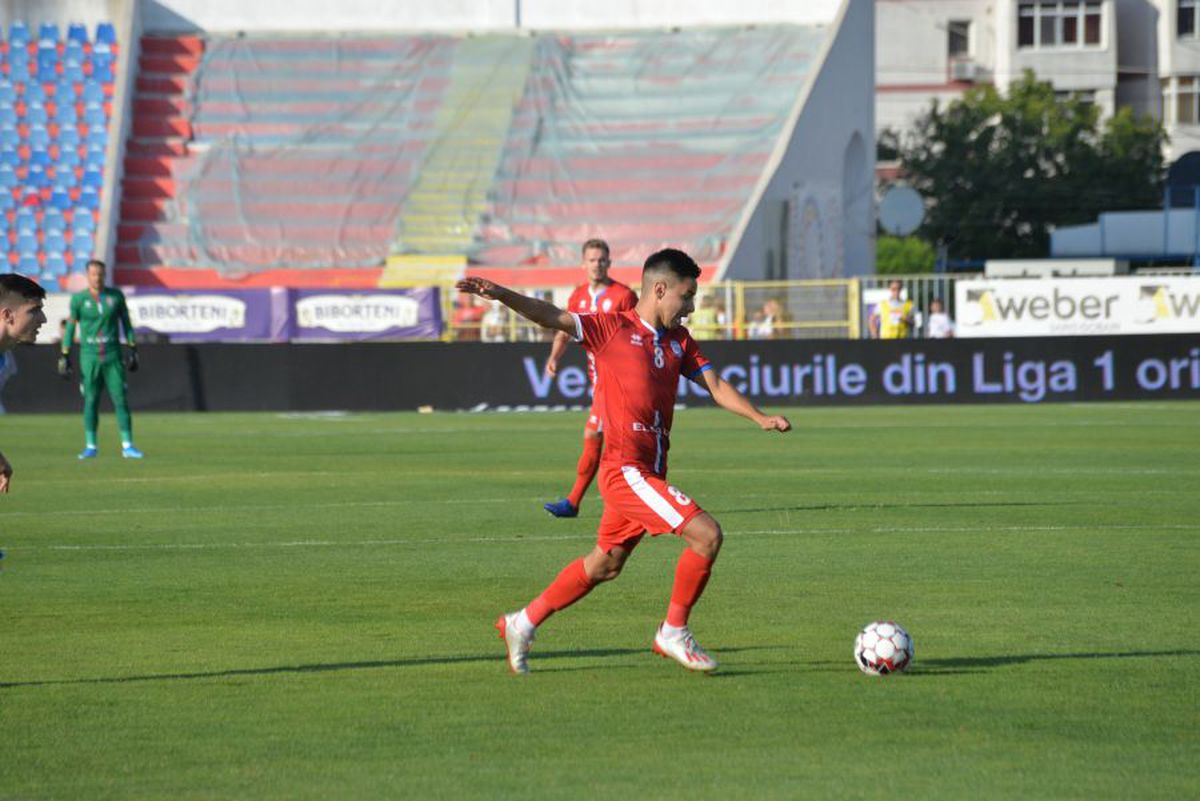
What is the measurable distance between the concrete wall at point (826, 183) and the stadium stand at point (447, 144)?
2.06 feet

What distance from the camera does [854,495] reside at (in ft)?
54.9

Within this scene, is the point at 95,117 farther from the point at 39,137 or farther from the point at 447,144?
the point at 447,144

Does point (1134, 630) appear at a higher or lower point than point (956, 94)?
lower

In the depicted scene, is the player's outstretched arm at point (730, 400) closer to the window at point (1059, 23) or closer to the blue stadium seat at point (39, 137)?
the blue stadium seat at point (39, 137)

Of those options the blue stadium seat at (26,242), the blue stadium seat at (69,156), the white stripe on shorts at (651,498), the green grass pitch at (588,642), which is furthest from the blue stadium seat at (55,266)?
the white stripe on shorts at (651,498)

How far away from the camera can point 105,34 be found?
1834 inches

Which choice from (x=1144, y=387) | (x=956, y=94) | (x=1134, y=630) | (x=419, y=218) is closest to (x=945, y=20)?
(x=956, y=94)

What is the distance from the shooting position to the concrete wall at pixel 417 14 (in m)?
48.8

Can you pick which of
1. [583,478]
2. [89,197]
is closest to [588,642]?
[583,478]

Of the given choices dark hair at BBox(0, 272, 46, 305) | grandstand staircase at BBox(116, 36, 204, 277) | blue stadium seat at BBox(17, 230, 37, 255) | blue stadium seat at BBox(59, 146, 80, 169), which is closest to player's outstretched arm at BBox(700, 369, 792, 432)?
dark hair at BBox(0, 272, 46, 305)

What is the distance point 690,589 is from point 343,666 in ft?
5.35

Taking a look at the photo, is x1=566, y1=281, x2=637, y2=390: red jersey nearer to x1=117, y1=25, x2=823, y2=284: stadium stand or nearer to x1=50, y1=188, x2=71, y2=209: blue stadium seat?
x1=117, y1=25, x2=823, y2=284: stadium stand

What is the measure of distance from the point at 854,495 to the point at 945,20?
7460cm

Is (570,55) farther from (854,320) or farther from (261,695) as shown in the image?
(261,695)
